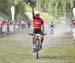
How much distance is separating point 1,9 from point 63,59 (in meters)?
56.7

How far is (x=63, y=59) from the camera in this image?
61.5ft

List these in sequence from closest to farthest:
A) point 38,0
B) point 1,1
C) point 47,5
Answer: point 47,5, point 38,0, point 1,1

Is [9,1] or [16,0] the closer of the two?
[9,1]

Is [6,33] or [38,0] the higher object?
[38,0]

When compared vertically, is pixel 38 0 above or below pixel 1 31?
above

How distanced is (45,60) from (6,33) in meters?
29.4

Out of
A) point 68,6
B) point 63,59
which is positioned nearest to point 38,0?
point 68,6

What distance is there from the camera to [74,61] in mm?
17859

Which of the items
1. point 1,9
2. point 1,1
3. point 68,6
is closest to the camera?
point 68,6

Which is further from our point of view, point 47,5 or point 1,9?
point 1,9

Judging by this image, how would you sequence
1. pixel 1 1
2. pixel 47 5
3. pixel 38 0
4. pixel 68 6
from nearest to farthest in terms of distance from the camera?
1. pixel 68 6
2. pixel 47 5
3. pixel 38 0
4. pixel 1 1

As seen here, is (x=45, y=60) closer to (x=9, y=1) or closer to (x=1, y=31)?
(x=1, y=31)

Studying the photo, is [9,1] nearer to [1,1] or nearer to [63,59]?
[1,1]

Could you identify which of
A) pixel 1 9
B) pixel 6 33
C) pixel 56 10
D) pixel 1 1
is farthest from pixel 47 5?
pixel 1 9
